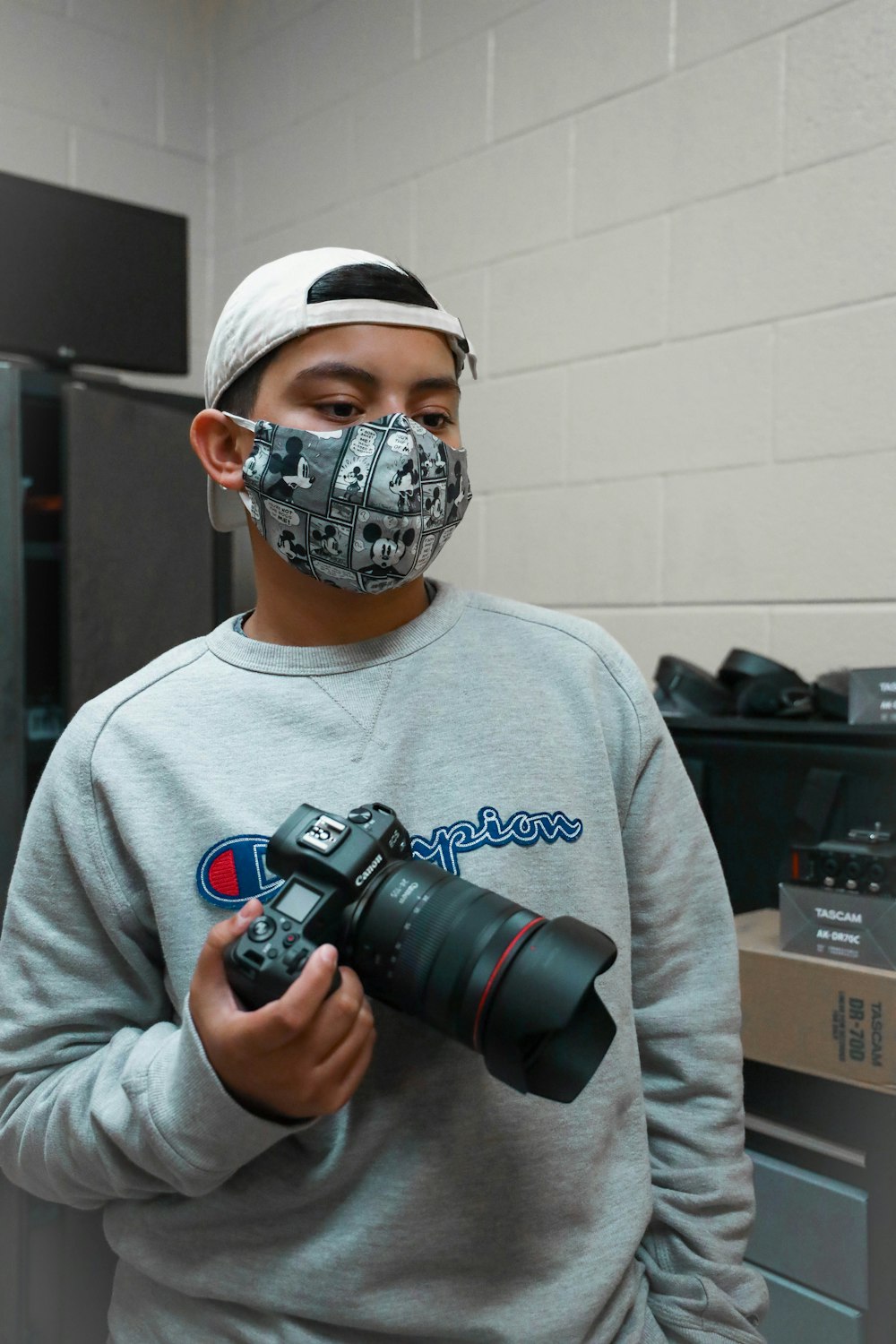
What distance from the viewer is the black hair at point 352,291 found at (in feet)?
2.79

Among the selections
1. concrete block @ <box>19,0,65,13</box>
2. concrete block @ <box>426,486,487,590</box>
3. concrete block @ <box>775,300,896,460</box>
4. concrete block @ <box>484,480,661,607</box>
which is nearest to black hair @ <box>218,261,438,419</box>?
concrete block @ <box>775,300,896,460</box>

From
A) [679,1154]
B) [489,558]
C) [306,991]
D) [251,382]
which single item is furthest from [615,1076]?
[489,558]

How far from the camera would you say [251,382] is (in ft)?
2.98

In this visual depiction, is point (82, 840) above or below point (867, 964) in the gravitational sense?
above

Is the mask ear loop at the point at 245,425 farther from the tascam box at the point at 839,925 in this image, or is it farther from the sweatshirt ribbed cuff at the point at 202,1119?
the tascam box at the point at 839,925

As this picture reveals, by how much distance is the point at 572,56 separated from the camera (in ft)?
6.41

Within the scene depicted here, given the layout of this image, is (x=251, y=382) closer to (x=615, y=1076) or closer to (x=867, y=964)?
(x=615, y=1076)

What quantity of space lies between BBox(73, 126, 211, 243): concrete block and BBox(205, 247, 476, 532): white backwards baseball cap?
6.46 feet

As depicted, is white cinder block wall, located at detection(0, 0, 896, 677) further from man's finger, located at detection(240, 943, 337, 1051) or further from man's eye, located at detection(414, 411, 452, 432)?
man's finger, located at detection(240, 943, 337, 1051)

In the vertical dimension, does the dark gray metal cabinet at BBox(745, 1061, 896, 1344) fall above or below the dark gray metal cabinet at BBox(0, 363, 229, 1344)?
below

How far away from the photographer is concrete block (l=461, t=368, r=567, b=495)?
2023mm

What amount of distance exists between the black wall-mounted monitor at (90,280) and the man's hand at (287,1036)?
1734 millimetres

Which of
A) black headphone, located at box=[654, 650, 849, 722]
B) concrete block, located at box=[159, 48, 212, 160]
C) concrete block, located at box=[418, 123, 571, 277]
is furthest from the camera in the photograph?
concrete block, located at box=[159, 48, 212, 160]

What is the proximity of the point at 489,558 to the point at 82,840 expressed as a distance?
4.70 ft
